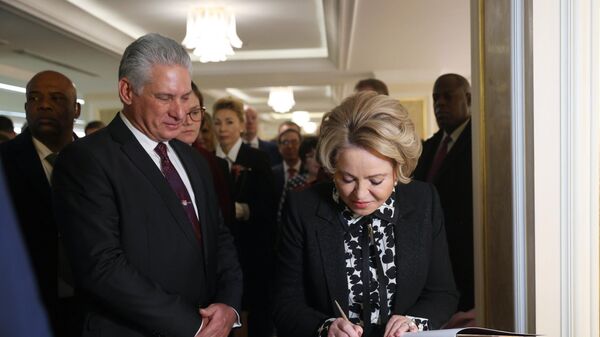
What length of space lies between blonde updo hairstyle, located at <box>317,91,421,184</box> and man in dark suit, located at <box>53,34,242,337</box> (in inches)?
21.1

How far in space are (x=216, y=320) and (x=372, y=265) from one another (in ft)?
1.86

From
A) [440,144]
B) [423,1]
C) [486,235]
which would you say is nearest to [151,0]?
[423,1]

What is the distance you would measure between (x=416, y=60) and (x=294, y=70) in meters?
1.94

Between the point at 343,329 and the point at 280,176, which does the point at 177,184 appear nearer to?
the point at 343,329

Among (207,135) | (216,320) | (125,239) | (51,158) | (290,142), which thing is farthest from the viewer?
(290,142)

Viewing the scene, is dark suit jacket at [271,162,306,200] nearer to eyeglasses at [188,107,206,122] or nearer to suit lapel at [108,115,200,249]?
eyeglasses at [188,107,206,122]

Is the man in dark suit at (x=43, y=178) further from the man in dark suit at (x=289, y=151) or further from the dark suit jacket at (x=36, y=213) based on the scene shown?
the man in dark suit at (x=289, y=151)

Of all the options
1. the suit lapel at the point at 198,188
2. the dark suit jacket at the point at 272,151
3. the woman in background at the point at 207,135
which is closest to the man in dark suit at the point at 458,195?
the suit lapel at the point at 198,188

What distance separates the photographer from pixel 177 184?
6.60 feet

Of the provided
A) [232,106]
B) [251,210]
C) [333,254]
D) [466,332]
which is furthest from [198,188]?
[232,106]

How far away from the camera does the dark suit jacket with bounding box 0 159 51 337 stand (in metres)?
0.86

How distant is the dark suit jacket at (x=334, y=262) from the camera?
1695mm

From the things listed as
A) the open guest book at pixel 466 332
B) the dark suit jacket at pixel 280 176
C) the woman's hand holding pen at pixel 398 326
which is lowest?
the woman's hand holding pen at pixel 398 326

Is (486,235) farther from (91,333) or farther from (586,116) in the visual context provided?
(91,333)
